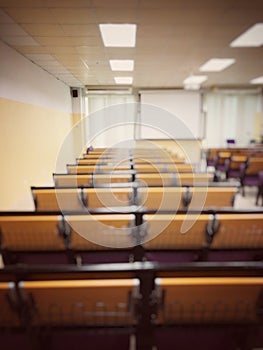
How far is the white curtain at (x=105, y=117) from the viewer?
2613 millimetres

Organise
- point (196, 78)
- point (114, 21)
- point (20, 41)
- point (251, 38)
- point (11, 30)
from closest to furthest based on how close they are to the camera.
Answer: point (114, 21), point (11, 30), point (20, 41), point (251, 38), point (196, 78)

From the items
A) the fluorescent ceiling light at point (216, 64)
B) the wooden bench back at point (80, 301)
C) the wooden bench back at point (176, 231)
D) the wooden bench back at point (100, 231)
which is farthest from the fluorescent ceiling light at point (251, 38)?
the wooden bench back at point (80, 301)

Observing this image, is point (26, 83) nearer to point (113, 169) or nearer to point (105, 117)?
point (113, 169)

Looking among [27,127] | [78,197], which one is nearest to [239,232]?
[78,197]

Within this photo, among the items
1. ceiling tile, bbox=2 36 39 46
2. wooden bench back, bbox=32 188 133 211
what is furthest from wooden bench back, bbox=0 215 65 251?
ceiling tile, bbox=2 36 39 46

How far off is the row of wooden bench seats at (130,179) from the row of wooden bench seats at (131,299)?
2141 mm

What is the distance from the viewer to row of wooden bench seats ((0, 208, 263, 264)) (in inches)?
73.5

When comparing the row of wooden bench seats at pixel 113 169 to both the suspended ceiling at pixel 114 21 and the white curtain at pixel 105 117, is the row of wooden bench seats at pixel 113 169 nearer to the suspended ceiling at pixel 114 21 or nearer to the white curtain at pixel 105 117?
the white curtain at pixel 105 117

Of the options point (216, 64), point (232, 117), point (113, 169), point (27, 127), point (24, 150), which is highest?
point (216, 64)

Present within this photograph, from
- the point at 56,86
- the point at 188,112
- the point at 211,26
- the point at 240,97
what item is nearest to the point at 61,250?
the point at 56,86

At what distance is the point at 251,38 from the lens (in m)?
4.04

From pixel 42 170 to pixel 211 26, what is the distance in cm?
311

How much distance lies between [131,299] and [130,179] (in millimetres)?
2343

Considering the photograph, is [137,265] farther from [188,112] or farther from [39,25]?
[188,112]
